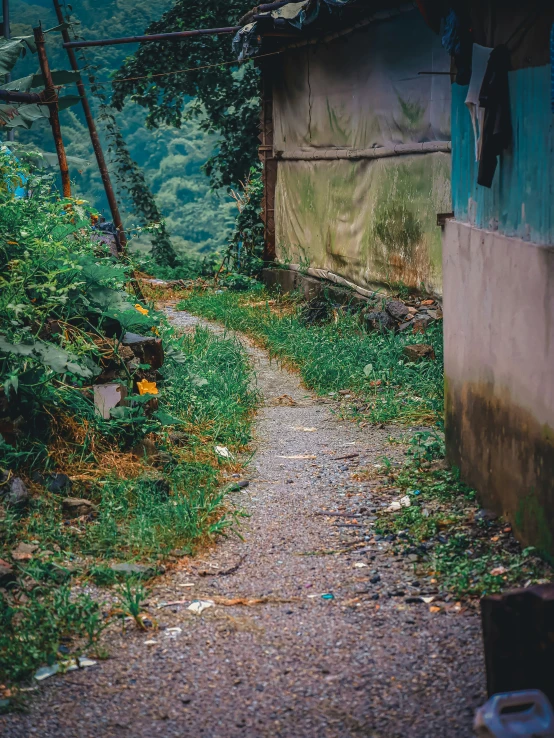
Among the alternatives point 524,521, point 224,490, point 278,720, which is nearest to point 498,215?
point 524,521

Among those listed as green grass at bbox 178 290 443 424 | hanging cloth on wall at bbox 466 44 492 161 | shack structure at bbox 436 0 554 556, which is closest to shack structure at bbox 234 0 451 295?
green grass at bbox 178 290 443 424

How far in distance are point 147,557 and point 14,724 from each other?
3.85 feet

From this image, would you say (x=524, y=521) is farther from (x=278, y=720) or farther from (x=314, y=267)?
(x=314, y=267)

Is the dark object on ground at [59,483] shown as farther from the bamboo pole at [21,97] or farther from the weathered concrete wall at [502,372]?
the bamboo pole at [21,97]

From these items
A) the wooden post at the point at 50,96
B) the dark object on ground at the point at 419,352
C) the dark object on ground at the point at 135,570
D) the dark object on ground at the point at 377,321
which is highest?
the wooden post at the point at 50,96

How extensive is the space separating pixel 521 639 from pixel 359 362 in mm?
4962

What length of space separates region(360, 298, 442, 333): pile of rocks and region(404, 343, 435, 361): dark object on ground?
19.7 inches

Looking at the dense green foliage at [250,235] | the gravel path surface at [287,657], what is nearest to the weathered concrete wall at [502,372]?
the gravel path surface at [287,657]

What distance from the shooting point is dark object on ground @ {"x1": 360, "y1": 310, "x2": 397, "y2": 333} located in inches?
311

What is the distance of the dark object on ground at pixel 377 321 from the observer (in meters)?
7.89

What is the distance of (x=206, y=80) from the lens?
1495 cm

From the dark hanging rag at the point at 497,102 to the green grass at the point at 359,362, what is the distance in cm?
238

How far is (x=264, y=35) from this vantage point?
9.73 meters

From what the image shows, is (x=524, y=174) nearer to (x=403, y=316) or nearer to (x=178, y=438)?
(x=178, y=438)
